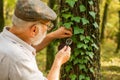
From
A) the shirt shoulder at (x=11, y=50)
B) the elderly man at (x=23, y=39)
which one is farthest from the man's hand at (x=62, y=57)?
the shirt shoulder at (x=11, y=50)

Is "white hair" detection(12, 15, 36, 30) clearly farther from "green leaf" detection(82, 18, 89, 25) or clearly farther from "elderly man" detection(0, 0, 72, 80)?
"green leaf" detection(82, 18, 89, 25)

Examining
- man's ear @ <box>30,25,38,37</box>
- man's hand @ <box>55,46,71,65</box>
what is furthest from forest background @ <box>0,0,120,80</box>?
man's ear @ <box>30,25,38,37</box>

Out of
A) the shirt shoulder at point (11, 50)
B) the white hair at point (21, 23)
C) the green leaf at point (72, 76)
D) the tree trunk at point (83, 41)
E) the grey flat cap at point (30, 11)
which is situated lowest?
the green leaf at point (72, 76)

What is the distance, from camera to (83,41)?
513cm

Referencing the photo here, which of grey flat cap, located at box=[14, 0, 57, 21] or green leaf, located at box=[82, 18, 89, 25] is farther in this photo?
green leaf, located at box=[82, 18, 89, 25]

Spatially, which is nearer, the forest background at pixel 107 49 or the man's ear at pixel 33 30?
the man's ear at pixel 33 30

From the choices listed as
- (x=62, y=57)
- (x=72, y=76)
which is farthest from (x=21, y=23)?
(x=72, y=76)

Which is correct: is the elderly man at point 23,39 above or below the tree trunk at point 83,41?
above

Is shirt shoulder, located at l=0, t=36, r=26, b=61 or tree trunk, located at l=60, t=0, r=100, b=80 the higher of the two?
shirt shoulder, located at l=0, t=36, r=26, b=61

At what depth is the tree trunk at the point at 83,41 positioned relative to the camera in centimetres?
509

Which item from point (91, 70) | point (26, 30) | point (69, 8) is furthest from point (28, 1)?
point (91, 70)

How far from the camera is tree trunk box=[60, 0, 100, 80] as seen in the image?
5086 mm

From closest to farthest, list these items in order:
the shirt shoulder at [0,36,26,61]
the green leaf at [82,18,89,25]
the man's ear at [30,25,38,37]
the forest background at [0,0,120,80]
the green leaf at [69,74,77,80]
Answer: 1. the shirt shoulder at [0,36,26,61]
2. the man's ear at [30,25,38,37]
3. the green leaf at [82,18,89,25]
4. the green leaf at [69,74,77,80]
5. the forest background at [0,0,120,80]

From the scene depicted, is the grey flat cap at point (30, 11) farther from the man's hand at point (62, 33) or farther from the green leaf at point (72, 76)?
the green leaf at point (72, 76)
